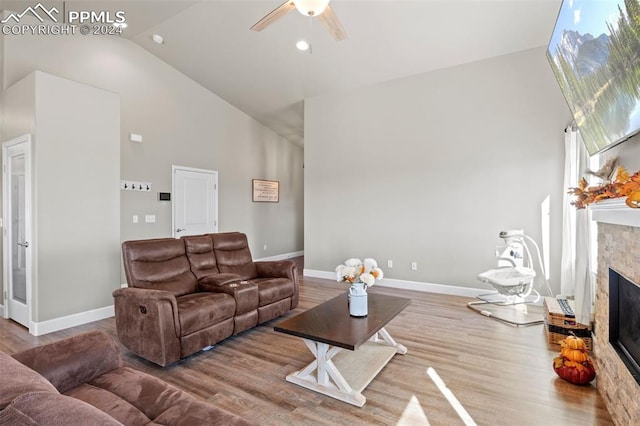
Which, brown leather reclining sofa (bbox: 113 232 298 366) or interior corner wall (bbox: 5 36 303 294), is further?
interior corner wall (bbox: 5 36 303 294)

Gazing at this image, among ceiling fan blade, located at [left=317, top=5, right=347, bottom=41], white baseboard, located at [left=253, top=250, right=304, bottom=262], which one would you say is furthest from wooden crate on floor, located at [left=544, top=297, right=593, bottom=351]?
white baseboard, located at [left=253, top=250, right=304, bottom=262]

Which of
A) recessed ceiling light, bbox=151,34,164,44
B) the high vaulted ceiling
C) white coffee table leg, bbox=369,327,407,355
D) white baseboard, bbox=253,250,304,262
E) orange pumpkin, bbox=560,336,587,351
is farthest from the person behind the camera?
white baseboard, bbox=253,250,304,262

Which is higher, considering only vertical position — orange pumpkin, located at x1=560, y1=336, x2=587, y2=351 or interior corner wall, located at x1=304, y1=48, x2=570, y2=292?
interior corner wall, located at x1=304, y1=48, x2=570, y2=292

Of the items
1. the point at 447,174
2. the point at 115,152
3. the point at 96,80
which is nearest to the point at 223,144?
the point at 96,80

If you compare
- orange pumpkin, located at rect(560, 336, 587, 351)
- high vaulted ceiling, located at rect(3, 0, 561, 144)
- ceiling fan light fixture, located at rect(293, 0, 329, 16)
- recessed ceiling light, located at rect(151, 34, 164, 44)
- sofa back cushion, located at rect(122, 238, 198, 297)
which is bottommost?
orange pumpkin, located at rect(560, 336, 587, 351)

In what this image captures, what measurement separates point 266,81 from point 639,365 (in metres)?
5.88

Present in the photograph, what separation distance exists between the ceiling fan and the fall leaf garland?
87.5 inches

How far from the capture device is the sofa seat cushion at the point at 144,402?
4.42 feet

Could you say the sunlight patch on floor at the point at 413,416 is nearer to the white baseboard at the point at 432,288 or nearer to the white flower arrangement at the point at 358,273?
the white flower arrangement at the point at 358,273

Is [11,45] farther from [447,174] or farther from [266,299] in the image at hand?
[447,174]

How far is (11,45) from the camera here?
399 cm

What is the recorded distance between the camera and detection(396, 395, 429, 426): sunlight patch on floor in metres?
2.02

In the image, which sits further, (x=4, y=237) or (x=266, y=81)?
(x=266, y=81)

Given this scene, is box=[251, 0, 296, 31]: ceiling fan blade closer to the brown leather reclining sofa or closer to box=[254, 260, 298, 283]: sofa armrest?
the brown leather reclining sofa
